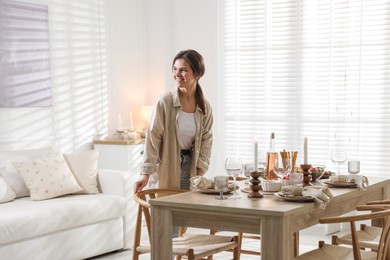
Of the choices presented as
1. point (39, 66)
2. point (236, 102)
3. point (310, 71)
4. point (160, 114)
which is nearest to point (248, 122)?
point (236, 102)

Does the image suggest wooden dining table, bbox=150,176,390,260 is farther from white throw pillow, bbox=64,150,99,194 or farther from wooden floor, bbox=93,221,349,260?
white throw pillow, bbox=64,150,99,194

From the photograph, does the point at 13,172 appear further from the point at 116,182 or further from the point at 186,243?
the point at 186,243

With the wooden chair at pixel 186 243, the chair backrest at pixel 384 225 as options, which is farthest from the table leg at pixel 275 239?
the wooden chair at pixel 186 243

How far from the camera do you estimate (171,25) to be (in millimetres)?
6629

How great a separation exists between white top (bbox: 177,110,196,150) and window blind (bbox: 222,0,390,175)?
2.36 m

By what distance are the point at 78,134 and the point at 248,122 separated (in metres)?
1.66

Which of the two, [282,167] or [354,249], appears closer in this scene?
[354,249]

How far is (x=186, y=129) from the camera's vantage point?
3.89 m

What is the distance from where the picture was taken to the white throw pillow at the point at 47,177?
4.82 meters

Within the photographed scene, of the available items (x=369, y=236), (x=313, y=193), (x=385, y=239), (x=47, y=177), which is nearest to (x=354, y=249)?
(x=385, y=239)

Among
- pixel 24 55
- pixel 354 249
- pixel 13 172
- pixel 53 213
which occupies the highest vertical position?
pixel 24 55

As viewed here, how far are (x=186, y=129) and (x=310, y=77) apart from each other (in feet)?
8.05

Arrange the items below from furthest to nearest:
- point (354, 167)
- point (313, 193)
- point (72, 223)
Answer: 1. point (72, 223)
2. point (354, 167)
3. point (313, 193)

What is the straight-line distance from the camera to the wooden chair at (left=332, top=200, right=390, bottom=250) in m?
3.40
